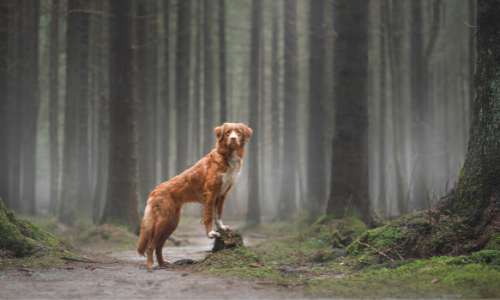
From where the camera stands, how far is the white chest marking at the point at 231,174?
20.2 ft

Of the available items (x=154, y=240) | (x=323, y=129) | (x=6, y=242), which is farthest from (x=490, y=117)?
(x=323, y=129)

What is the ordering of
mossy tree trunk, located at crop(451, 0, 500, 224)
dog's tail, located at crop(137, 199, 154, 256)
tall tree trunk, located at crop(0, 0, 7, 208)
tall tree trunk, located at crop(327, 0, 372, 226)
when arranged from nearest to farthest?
mossy tree trunk, located at crop(451, 0, 500, 224)
dog's tail, located at crop(137, 199, 154, 256)
tall tree trunk, located at crop(327, 0, 372, 226)
tall tree trunk, located at crop(0, 0, 7, 208)

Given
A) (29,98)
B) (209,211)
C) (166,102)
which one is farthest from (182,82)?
(209,211)

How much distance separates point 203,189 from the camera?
6285 mm

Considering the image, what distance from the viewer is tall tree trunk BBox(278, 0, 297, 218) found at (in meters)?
20.0

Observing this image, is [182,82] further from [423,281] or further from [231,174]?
[423,281]

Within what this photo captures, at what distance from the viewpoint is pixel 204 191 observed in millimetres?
6180

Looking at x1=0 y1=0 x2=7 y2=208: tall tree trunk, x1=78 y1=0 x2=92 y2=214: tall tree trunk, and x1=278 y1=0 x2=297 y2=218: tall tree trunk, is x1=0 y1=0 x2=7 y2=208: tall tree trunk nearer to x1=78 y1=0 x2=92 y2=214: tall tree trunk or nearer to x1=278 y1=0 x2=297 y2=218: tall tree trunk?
x1=78 y1=0 x2=92 y2=214: tall tree trunk

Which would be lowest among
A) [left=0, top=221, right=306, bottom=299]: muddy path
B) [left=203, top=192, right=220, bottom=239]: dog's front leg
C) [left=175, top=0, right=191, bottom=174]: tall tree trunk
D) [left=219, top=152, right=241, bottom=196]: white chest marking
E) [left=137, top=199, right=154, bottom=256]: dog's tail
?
[left=0, top=221, right=306, bottom=299]: muddy path

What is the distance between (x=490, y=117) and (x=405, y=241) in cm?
220

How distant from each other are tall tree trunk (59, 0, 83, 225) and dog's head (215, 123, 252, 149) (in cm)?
1087

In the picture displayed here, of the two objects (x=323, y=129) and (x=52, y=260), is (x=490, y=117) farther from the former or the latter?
(x=323, y=129)

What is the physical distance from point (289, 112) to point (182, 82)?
635cm

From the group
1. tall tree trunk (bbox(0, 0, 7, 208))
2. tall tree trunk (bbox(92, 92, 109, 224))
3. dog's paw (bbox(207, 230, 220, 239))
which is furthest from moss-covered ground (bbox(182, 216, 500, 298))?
tall tree trunk (bbox(0, 0, 7, 208))
